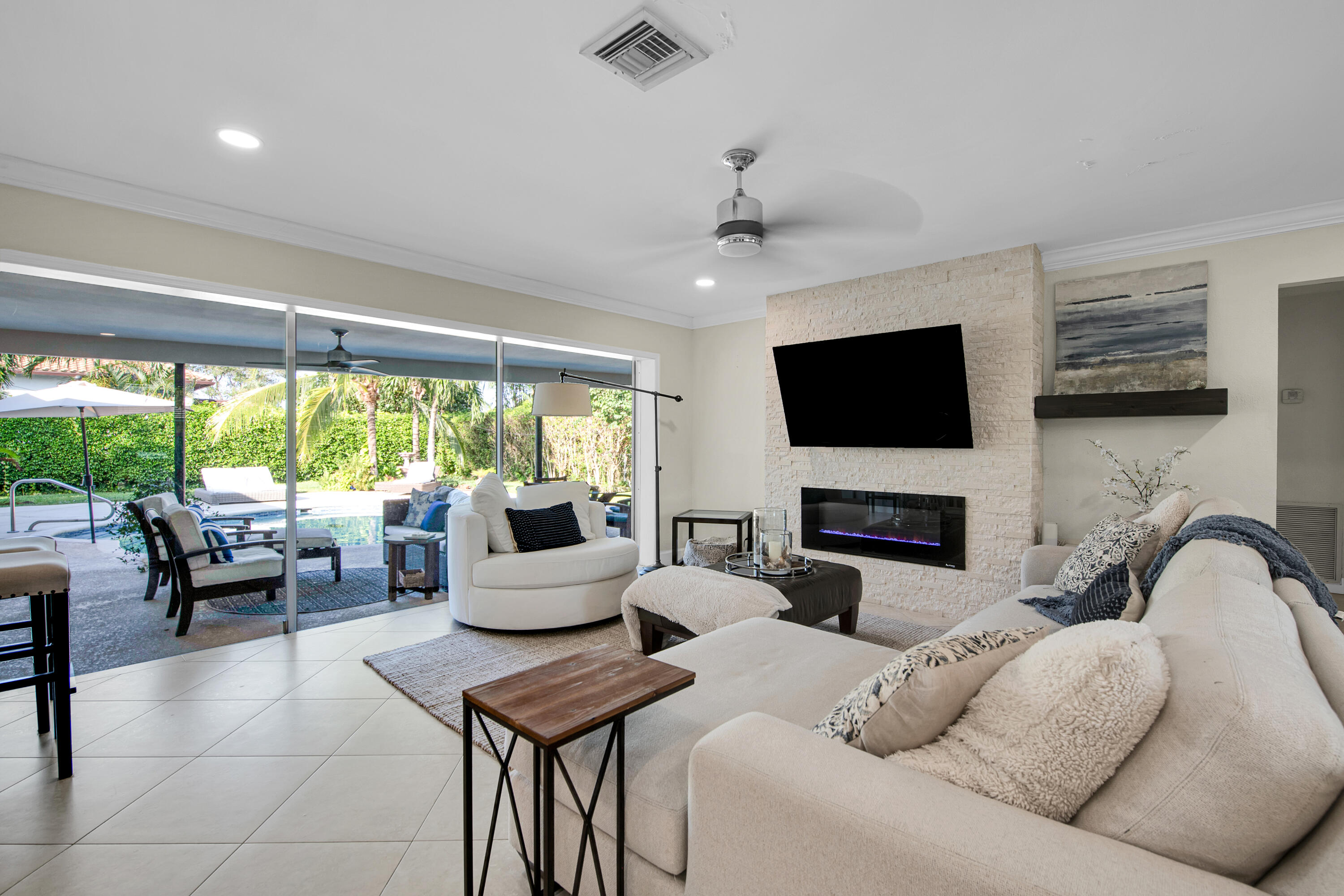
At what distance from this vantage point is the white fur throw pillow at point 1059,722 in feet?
2.96

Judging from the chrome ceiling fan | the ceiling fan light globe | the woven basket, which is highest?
the chrome ceiling fan

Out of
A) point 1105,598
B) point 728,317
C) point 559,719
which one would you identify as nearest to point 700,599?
point 1105,598

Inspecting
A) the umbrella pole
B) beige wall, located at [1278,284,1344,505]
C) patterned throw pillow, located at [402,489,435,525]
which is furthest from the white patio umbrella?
beige wall, located at [1278,284,1344,505]

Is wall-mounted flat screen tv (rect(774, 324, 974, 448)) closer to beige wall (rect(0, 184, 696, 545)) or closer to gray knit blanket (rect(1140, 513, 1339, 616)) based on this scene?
beige wall (rect(0, 184, 696, 545))

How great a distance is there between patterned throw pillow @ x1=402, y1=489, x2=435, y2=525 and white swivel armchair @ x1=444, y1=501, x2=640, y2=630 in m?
0.46

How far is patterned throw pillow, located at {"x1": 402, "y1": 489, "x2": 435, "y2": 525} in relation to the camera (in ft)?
14.4

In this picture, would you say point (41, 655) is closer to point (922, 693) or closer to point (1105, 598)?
point (922, 693)

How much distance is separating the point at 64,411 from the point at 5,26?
195 cm

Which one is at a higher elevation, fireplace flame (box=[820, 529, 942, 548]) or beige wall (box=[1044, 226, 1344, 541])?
beige wall (box=[1044, 226, 1344, 541])

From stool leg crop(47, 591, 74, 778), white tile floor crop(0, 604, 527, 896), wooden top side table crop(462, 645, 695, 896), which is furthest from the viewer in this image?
stool leg crop(47, 591, 74, 778)

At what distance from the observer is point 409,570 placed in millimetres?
4383

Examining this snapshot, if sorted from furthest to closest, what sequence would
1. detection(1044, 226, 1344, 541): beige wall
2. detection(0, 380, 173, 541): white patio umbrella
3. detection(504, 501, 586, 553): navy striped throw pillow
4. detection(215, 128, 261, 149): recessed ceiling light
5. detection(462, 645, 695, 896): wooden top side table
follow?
detection(504, 501, 586, 553): navy striped throw pillow → detection(1044, 226, 1344, 541): beige wall → detection(0, 380, 173, 541): white patio umbrella → detection(215, 128, 261, 149): recessed ceiling light → detection(462, 645, 695, 896): wooden top side table

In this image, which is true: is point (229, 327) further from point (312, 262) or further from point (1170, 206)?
point (1170, 206)

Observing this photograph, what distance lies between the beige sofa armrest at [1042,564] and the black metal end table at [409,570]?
379 cm
